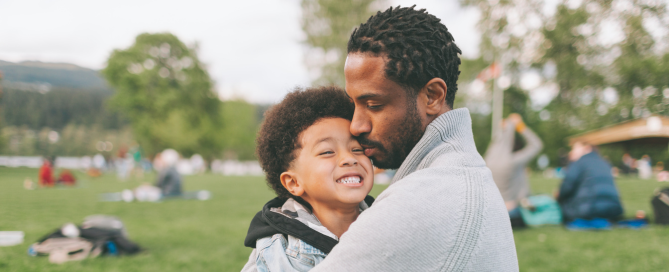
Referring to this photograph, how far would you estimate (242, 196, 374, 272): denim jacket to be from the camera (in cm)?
174

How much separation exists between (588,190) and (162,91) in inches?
1723

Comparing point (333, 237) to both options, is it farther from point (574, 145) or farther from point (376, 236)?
point (574, 145)

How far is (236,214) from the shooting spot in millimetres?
10562

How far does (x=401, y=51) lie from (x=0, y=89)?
333 inches

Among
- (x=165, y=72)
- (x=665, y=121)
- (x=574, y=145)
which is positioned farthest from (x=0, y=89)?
(x=165, y=72)

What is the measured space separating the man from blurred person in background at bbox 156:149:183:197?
45.9ft

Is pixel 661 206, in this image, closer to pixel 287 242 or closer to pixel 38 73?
pixel 287 242

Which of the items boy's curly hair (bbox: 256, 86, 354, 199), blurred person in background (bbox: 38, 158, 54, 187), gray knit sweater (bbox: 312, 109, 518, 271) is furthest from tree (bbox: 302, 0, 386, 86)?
gray knit sweater (bbox: 312, 109, 518, 271)

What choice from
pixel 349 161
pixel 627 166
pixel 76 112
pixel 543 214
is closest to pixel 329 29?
pixel 543 214

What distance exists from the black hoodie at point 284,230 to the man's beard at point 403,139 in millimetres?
427

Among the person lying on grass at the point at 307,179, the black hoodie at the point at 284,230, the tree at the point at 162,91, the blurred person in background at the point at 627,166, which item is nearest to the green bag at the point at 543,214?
the person lying on grass at the point at 307,179

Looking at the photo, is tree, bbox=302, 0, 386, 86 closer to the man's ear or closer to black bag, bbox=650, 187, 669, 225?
black bag, bbox=650, 187, 669, 225

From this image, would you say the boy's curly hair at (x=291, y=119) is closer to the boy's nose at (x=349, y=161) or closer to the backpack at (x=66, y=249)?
the boy's nose at (x=349, y=161)

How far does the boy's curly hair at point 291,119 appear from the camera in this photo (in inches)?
82.3
